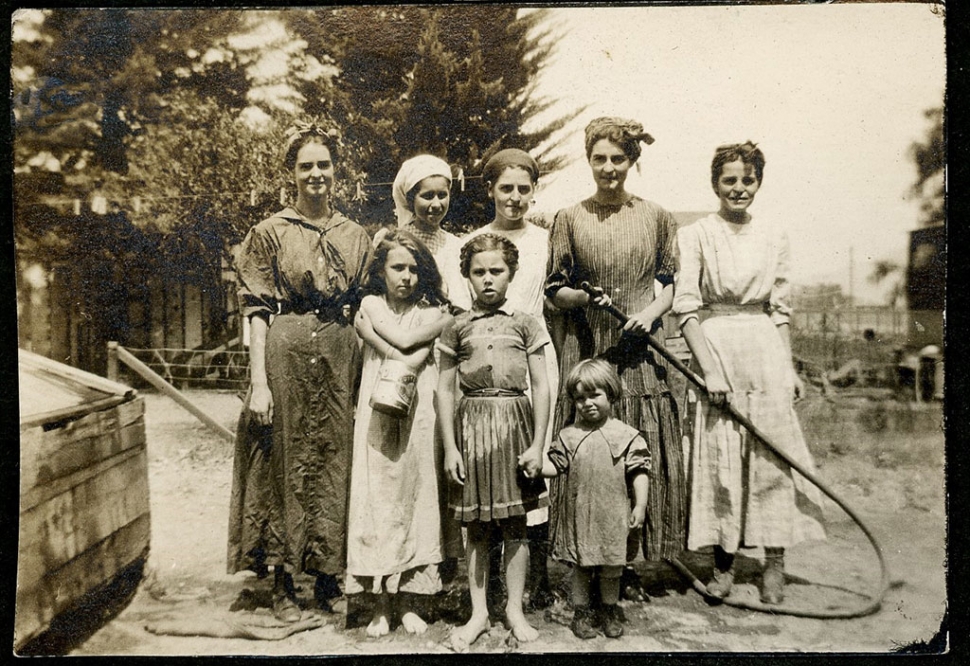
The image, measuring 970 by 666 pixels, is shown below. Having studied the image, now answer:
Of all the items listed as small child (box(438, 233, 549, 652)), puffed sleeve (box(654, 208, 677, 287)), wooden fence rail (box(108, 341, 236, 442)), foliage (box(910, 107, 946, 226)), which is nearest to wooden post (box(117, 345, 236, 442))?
wooden fence rail (box(108, 341, 236, 442))

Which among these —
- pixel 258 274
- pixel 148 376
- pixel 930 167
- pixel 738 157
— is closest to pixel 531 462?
pixel 258 274

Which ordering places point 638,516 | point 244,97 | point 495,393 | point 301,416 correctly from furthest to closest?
point 244,97 → point 301,416 → point 495,393 → point 638,516

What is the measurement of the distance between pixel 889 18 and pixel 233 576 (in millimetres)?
4080

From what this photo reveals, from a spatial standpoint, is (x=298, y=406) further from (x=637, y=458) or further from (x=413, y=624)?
(x=637, y=458)

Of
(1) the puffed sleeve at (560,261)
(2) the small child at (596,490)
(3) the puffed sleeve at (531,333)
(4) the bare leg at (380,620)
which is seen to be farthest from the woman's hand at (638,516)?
(4) the bare leg at (380,620)

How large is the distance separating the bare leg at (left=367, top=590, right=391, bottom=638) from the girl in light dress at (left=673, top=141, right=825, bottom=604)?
1441 millimetres

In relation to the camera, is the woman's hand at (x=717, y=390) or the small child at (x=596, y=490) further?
the woman's hand at (x=717, y=390)

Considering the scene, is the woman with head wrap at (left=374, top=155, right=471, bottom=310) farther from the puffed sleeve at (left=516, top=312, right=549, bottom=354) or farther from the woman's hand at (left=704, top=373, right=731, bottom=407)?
the woman's hand at (left=704, top=373, right=731, bottom=407)

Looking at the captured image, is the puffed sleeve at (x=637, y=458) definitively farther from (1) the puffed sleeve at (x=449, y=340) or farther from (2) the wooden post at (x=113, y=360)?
(2) the wooden post at (x=113, y=360)

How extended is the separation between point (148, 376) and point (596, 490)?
2.17 metres

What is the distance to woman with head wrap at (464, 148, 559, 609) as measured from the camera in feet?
12.1

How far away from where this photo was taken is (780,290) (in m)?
3.75

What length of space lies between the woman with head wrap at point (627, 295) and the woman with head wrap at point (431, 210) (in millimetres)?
445

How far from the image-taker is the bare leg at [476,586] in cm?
356
